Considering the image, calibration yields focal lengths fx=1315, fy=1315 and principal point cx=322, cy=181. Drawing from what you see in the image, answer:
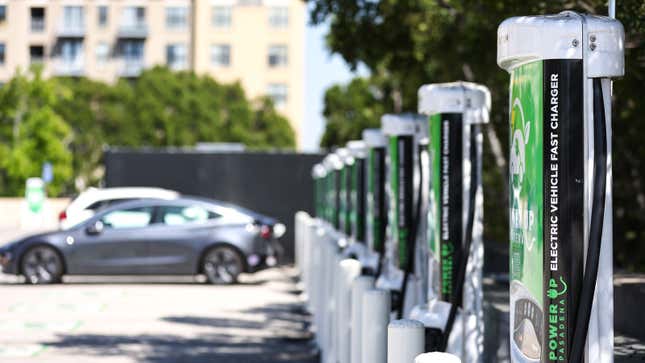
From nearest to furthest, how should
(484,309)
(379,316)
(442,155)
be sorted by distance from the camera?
(379,316) < (442,155) < (484,309)

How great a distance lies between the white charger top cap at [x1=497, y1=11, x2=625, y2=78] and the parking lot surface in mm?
7415

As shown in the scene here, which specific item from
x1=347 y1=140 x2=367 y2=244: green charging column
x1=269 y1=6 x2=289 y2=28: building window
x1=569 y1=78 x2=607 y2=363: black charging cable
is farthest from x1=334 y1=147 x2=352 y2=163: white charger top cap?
x1=269 y1=6 x2=289 y2=28: building window

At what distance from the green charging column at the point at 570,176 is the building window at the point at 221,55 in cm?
9918

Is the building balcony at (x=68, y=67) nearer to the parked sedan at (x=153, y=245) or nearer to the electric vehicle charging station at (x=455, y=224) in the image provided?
the parked sedan at (x=153, y=245)

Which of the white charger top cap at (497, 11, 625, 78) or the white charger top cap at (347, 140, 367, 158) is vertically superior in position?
the white charger top cap at (497, 11, 625, 78)

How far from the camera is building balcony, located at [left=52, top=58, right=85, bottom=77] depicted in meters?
101

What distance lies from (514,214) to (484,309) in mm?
3440

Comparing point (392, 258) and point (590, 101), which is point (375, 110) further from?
point (590, 101)

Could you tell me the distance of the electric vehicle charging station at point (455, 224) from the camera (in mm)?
6730

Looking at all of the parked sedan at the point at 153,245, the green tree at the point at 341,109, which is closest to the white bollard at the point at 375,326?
the parked sedan at the point at 153,245

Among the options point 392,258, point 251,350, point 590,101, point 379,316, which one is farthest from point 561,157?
point 251,350

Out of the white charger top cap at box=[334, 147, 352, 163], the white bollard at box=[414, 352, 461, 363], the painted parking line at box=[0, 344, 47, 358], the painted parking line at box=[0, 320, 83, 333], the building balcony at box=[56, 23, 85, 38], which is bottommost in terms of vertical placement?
the painted parking line at box=[0, 320, 83, 333]

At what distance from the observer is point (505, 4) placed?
10.7m

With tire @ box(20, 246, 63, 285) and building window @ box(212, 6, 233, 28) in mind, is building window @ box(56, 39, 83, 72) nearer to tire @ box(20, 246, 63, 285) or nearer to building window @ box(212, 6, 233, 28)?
building window @ box(212, 6, 233, 28)
